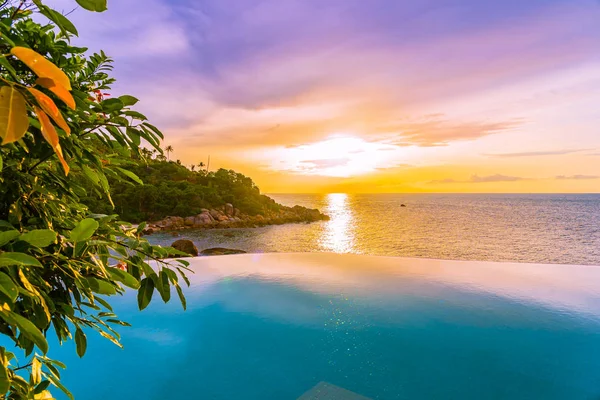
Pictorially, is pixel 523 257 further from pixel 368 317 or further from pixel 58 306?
pixel 58 306

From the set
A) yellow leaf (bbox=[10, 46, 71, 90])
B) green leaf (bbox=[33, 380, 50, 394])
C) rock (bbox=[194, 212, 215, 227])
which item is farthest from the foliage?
yellow leaf (bbox=[10, 46, 71, 90])

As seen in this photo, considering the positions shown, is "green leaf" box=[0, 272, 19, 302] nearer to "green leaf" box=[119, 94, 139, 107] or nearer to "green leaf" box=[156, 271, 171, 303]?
"green leaf" box=[156, 271, 171, 303]

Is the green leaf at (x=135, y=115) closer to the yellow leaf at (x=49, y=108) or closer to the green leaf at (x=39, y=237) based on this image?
the green leaf at (x=39, y=237)

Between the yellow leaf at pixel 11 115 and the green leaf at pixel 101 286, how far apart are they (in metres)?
0.63

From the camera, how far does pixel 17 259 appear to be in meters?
0.61

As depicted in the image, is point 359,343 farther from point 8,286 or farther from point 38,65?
point 38,65

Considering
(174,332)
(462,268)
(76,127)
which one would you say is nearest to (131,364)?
(174,332)

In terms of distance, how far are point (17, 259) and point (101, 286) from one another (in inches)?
11.4

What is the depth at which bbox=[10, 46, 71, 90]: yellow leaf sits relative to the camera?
0.38 meters

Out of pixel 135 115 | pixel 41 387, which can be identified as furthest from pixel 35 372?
pixel 135 115

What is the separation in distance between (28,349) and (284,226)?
34727 millimetres

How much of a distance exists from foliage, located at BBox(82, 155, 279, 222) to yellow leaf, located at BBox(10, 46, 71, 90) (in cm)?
2718

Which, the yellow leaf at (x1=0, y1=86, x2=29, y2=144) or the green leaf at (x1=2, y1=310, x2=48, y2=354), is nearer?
Result: the yellow leaf at (x1=0, y1=86, x2=29, y2=144)

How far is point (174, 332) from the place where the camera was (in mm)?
6805
